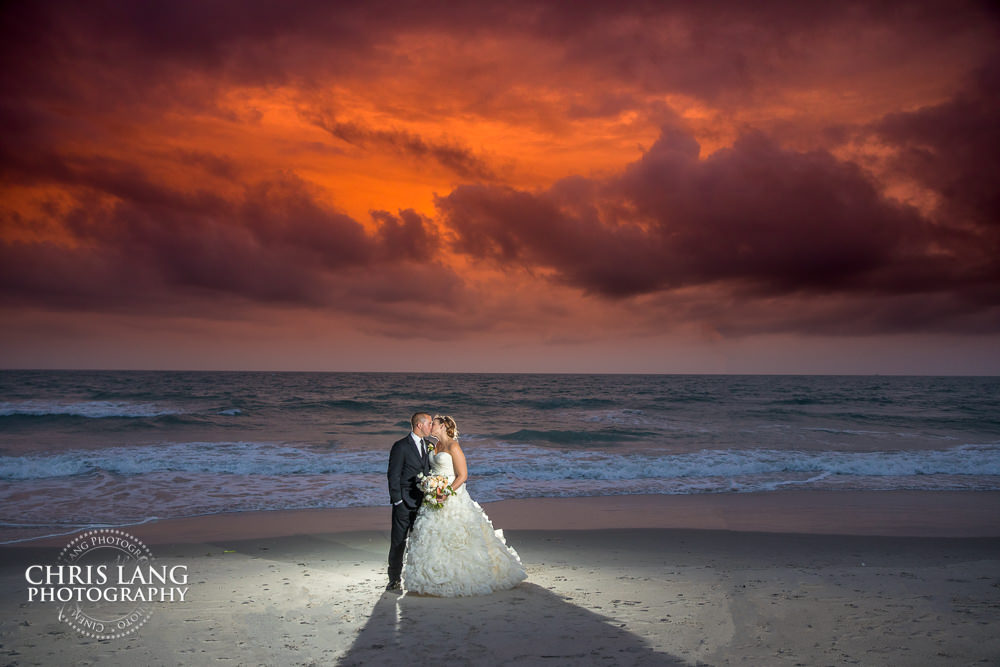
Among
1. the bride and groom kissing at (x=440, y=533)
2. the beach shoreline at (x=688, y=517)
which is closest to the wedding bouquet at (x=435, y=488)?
the bride and groom kissing at (x=440, y=533)

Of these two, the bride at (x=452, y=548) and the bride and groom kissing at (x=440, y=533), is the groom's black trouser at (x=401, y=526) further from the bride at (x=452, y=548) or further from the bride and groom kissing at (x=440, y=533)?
the bride at (x=452, y=548)

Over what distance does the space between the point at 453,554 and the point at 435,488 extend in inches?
29.8

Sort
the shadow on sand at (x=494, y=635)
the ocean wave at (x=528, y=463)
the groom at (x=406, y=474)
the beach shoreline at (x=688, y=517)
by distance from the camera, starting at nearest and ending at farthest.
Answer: the shadow on sand at (x=494, y=635)
the groom at (x=406, y=474)
the beach shoreline at (x=688, y=517)
the ocean wave at (x=528, y=463)

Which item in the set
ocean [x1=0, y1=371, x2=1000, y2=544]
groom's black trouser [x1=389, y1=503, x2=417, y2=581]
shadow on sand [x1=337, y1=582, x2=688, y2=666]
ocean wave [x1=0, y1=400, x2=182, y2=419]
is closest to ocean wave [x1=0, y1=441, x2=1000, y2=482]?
ocean [x1=0, y1=371, x2=1000, y2=544]

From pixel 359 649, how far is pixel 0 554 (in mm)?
7031

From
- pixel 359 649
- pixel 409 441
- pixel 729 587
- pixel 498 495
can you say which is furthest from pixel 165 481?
pixel 729 587

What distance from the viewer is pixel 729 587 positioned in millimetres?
7562

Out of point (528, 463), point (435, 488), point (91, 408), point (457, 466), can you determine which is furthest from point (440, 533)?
point (91, 408)

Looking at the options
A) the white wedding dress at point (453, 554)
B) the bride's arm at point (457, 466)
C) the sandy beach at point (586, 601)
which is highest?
the bride's arm at point (457, 466)

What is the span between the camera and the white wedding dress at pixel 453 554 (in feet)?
23.5

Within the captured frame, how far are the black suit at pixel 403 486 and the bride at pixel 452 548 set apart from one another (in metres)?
0.24

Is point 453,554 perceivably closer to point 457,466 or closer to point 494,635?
point 457,466

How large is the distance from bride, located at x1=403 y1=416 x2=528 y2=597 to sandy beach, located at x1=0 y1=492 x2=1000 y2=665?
23 centimetres

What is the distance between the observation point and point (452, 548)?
7.30m
